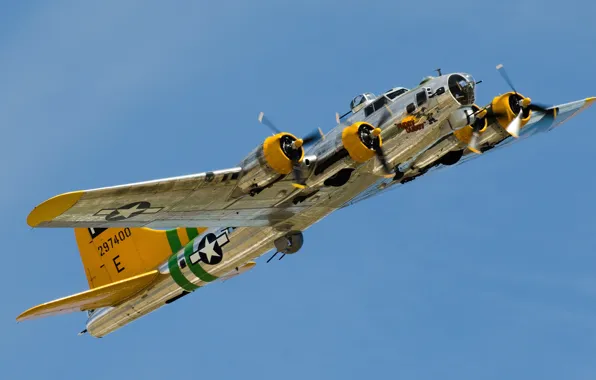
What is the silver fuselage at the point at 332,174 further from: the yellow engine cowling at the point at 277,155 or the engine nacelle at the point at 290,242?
the yellow engine cowling at the point at 277,155

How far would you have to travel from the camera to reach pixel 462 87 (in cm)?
3722

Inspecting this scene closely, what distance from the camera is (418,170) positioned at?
131ft

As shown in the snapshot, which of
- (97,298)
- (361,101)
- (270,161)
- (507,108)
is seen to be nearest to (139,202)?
(270,161)

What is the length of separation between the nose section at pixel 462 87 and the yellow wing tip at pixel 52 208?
12.5 meters

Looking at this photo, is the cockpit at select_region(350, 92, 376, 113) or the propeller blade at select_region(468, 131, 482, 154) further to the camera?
the propeller blade at select_region(468, 131, 482, 154)

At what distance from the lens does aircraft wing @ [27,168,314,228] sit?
1340 inches

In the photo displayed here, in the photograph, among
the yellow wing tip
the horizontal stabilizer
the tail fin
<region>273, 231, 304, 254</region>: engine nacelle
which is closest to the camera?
the yellow wing tip

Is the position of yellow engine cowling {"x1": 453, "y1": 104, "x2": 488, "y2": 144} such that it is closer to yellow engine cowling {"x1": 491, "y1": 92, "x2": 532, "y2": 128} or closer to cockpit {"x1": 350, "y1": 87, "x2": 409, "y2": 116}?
yellow engine cowling {"x1": 491, "y1": 92, "x2": 532, "y2": 128}

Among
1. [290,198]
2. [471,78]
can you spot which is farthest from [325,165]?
[471,78]

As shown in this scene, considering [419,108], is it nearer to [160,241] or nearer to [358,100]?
[358,100]

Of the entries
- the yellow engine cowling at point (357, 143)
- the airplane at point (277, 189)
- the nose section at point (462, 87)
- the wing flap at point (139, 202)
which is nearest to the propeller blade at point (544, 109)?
the airplane at point (277, 189)

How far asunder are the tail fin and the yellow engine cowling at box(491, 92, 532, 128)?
11794mm

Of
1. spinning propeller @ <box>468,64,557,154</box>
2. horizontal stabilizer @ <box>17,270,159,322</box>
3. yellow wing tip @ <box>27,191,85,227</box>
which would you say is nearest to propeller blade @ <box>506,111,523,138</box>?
spinning propeller @ <box>468,64,557,154</box>

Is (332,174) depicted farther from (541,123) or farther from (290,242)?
(541,123)
